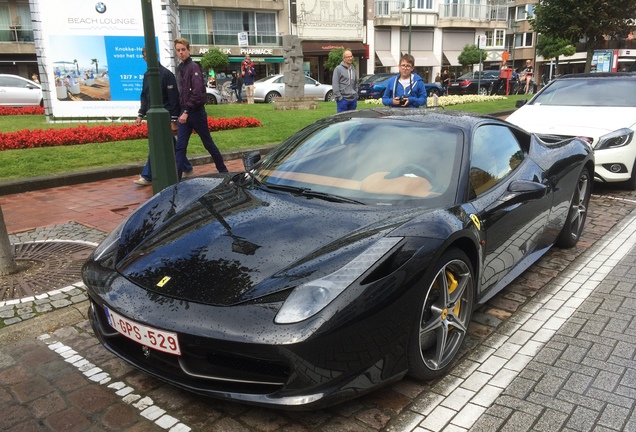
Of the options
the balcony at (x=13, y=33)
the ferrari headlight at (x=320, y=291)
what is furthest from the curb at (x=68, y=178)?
the balcony at (x=13, y=33)

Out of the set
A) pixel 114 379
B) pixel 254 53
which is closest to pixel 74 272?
pixel 114 379

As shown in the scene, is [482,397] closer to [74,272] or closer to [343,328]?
[343,328]

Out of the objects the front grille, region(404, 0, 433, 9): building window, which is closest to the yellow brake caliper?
the front grille

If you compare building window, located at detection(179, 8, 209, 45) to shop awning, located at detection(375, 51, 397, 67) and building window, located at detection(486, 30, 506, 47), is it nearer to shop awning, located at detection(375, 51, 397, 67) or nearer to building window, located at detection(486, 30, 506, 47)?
shop awning, located at detection(375, 51, 397, 67)

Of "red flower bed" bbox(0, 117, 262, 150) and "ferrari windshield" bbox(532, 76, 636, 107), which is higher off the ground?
"ferrari windshield" bbox(532, 76, 636, 107)

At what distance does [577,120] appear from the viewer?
7328 millimetres

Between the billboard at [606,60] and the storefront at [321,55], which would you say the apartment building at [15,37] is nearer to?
the storefront at [321,55]

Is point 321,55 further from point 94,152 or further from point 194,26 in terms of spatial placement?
point 94,152

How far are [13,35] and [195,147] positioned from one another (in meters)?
35.4

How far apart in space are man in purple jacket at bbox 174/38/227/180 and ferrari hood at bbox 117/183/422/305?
417 cm

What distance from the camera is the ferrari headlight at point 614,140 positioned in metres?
6.88

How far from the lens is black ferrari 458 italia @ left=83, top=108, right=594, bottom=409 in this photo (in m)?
2.27

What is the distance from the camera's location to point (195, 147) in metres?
10.2

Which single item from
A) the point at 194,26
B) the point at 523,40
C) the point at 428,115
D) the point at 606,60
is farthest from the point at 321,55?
the point at 428,115
